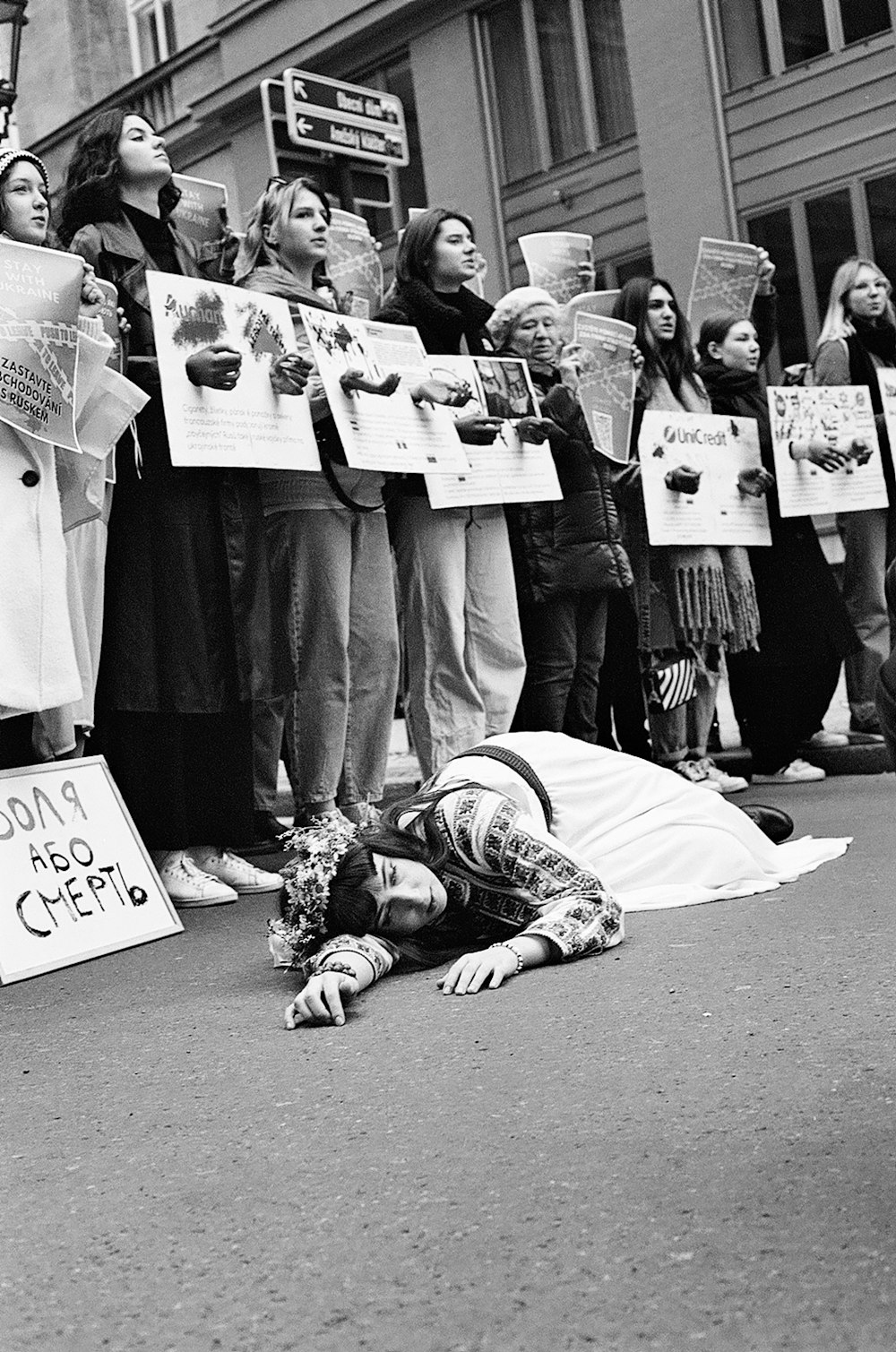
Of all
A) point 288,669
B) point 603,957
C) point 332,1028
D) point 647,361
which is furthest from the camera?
point 647,361

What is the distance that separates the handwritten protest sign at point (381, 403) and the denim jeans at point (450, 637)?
0.77 feet

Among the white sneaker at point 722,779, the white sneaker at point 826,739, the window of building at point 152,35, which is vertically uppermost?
the window of building at point 152,35

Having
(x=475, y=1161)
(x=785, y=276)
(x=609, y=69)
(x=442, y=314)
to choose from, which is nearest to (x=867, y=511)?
(x=442, y=314)

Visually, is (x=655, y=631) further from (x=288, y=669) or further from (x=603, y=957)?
(x=603, y=957)

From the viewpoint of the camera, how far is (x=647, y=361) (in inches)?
294

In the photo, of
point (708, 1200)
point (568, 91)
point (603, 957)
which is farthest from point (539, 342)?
point (568, 91)

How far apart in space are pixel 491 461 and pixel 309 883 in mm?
2837

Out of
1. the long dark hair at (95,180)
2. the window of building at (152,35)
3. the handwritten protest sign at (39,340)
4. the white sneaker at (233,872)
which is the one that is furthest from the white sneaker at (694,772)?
the window of building at (152,35)

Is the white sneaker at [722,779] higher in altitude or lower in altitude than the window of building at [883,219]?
lower

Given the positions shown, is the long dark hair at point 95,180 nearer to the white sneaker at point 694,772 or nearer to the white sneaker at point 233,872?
the white sneaker at point 233,872

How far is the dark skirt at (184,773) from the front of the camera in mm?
5234

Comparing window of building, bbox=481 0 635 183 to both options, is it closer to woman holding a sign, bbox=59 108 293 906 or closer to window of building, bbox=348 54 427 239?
window of building, bbox=348 54 427 239

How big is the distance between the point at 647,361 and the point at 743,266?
1017 millimetres

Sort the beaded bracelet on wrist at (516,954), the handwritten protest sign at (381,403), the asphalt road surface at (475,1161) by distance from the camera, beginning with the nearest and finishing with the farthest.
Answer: the asphalt road surface at (475,1161)
the beaded bracelet on wrist at (516,954)
the handwritten protest sign at (381,403)
